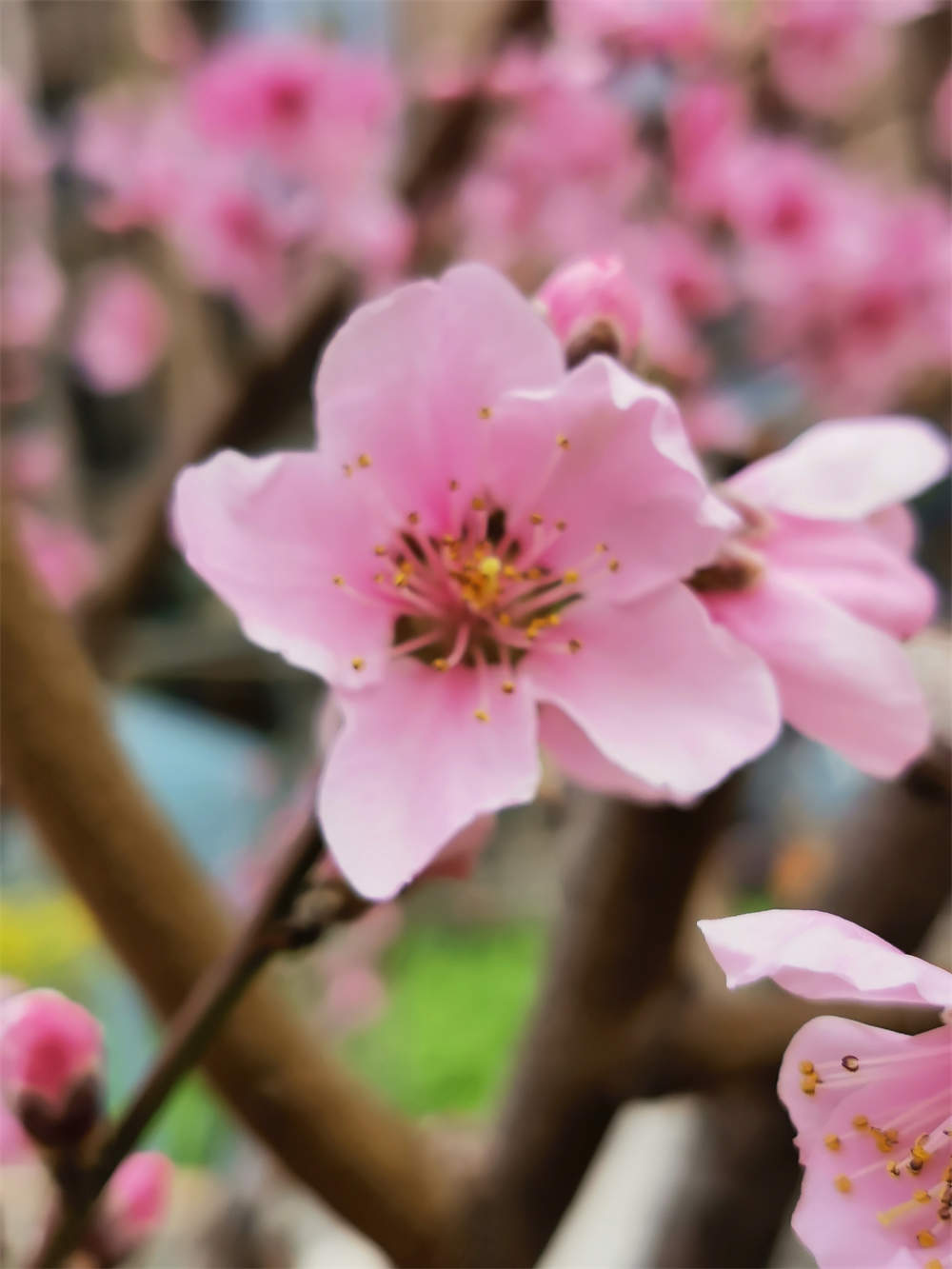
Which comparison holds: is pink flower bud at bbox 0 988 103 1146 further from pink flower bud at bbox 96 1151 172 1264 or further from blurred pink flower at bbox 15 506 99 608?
blurred pink flower at bbox 15 506 99 608

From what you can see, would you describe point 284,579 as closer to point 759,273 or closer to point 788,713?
point 788,713

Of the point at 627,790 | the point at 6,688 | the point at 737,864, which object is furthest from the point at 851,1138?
the point at 737,864

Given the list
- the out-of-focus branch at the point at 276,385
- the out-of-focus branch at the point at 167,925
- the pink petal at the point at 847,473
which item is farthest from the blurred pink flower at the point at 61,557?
the pink petal at the point at 847,473

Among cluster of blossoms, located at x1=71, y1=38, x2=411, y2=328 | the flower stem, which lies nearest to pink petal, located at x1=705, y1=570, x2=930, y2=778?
the flower stem

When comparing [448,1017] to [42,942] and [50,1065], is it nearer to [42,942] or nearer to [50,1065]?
[42,942]

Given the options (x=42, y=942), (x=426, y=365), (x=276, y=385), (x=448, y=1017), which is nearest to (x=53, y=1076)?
(x=426, y=365)

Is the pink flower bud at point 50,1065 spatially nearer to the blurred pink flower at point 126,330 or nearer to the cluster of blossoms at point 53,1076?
the cluster of blossoms at point 53,1076

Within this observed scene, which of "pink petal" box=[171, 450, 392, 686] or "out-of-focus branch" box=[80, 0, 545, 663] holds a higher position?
"pink petal" box=[171, 450, 392, 686]
